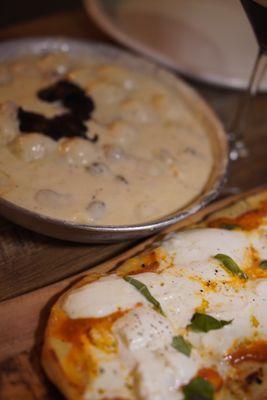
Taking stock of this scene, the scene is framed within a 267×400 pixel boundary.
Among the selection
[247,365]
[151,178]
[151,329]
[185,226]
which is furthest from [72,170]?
[247,365]

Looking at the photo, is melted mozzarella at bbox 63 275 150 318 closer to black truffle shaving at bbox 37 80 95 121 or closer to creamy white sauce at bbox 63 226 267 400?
creamy white sauce at bbox 63 226 267 400

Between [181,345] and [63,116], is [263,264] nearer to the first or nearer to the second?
[181,345]

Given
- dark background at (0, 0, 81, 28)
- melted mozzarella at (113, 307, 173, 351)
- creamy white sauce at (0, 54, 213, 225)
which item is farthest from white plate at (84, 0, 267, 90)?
melted mozzarella at (113, 307, 173, 351)

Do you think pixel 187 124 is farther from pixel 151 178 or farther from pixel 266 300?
pixel 266 300

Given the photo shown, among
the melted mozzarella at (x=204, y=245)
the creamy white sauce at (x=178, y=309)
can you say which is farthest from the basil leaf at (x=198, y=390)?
the melted mozzarella at (x=204, y=245)

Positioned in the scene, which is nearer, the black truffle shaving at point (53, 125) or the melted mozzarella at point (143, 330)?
the melted mozzarella at point (143, 330)

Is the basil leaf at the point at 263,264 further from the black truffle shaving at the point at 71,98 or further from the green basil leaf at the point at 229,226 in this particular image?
the black truffle shaving at the point at 71,98
